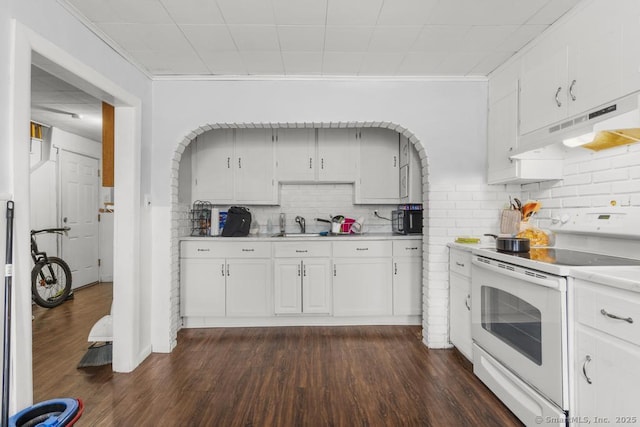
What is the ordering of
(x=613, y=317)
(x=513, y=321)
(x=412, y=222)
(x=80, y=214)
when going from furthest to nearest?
1. (x=80, y=214)
2. (x=412, y=222)
3. (x=513, y=321)
4. (x=613, y=317)

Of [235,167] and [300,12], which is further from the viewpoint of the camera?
[235,167]

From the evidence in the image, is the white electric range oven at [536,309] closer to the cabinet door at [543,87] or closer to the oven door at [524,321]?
the oven door at [524,321]

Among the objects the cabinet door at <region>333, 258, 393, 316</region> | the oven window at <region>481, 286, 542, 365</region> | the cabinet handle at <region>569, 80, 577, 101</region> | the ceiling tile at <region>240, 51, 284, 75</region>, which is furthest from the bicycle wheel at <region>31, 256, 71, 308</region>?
the cabinet handle at <region>569, 80, 577, 101</region>

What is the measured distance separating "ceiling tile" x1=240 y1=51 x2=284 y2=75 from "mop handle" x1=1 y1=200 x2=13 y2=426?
1811 millimetres

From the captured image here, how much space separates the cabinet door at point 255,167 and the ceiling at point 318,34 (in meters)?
1.04

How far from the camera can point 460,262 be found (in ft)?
8.94

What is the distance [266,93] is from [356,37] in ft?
3.19

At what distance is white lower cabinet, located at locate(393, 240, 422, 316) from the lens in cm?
344

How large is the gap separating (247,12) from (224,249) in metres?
2.15

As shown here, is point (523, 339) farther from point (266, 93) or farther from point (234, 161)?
point (234, 161)

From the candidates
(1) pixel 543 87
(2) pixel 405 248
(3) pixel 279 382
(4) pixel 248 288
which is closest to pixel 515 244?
(1) pixel 543 87

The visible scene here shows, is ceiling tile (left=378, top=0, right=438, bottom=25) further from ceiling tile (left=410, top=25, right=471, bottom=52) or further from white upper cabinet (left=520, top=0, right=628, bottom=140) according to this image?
white upper cabinet (left=520, top=0, right=628, bottom=140)

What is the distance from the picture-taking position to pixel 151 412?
6.63ft

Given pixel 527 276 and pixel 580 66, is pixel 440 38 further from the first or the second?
pixel 527 276
